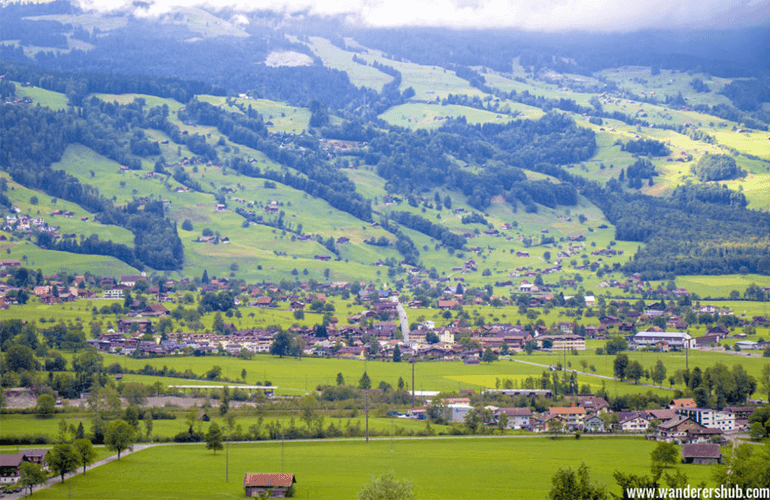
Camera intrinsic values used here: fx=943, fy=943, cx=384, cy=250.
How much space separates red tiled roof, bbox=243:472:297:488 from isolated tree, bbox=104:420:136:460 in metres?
11.5

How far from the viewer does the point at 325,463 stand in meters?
52.1

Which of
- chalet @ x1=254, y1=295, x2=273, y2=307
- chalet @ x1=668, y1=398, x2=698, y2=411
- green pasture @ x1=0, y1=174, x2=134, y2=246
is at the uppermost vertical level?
green pasture @ x1=0, y1=174, x2=134, y2=246

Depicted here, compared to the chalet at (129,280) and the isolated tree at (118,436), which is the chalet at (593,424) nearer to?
the isolated tree at (118,436)

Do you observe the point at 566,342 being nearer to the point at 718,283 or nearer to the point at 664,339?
the point at 664,339

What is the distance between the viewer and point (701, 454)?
51.7 metres

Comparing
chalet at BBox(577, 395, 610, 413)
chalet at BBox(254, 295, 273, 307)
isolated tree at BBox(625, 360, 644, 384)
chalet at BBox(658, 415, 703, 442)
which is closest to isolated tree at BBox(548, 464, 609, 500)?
chalet at BBox(658, 415, 703, 442)

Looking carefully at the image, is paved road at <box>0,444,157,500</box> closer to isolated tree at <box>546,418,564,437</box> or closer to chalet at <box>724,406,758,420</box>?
isolated tree at <box>546,418,564,437</box>

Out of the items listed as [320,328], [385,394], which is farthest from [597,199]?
[385,394]

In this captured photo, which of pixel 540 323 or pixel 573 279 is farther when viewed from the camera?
pixel 573 279

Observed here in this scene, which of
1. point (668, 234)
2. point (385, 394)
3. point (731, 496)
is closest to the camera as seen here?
point (731, 496)

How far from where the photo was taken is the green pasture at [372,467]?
45.2 metres

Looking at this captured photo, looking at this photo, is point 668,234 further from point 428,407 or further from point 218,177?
point 428,407

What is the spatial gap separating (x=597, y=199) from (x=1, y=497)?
165721 millimetres

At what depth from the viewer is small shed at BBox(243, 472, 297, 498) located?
147ft
